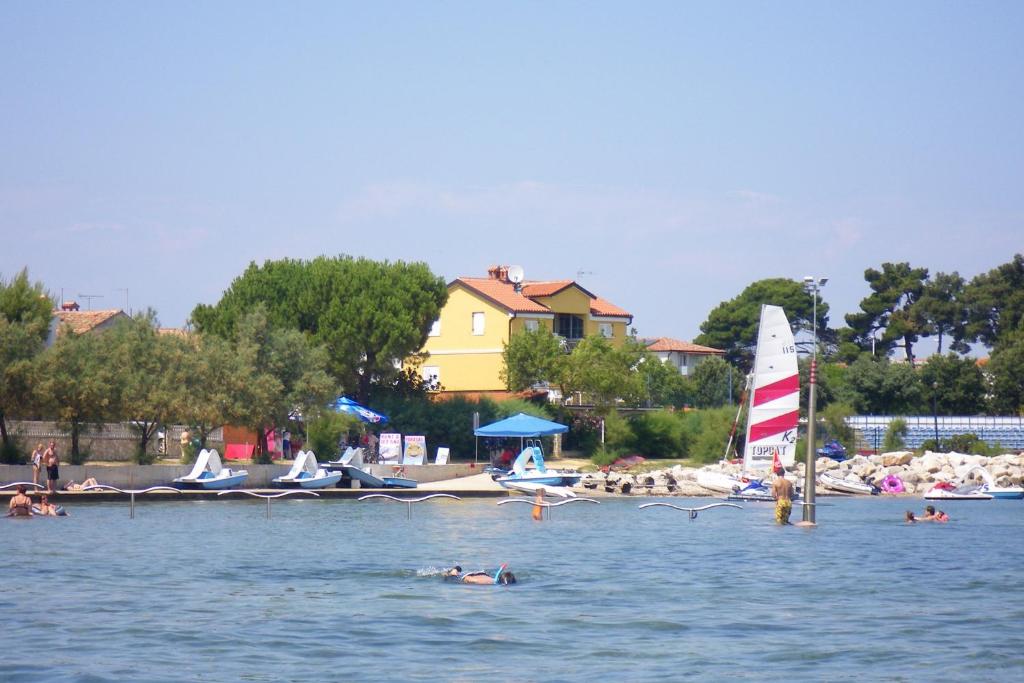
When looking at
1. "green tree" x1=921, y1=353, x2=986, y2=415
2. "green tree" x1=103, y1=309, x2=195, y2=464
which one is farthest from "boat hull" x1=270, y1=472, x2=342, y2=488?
"green tree" x1=921, y1=353, x2=986, y2=415

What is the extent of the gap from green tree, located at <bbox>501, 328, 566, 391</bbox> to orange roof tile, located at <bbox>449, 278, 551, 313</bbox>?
649cm

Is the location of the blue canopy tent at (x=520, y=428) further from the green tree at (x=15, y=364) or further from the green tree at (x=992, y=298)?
the green tree at (x=992, y=298)

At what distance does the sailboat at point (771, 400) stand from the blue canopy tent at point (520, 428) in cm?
717

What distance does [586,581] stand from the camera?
2195cm

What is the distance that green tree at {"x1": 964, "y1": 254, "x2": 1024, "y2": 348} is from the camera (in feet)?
273

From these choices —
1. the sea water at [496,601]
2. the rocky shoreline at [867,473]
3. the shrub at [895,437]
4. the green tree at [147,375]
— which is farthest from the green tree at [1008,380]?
the green tree at [147,375]

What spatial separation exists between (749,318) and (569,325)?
32.0m

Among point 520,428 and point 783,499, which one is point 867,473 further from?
point 783,499

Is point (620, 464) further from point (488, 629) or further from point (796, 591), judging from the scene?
point (488, 629)

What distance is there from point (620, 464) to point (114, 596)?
3179 centimetres

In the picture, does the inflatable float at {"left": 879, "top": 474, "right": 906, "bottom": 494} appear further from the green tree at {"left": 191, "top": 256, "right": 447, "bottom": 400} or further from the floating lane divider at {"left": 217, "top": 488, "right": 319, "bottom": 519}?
the floating lane divider at {"left": 217, "top": 488, "right": 319, "bottom": 519}

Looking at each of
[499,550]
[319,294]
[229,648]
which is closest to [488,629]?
[229,648]

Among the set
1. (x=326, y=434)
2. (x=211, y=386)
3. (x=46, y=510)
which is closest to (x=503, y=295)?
(x=326, y=434)

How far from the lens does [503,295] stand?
6431cm
